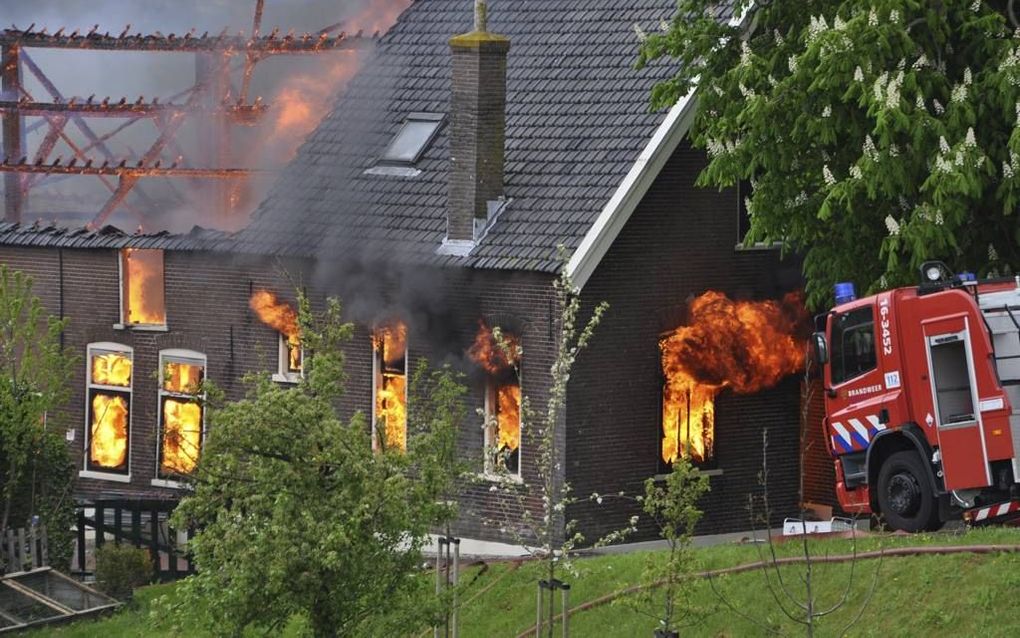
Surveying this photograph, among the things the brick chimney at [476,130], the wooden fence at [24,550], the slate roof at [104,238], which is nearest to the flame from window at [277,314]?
the slate roof at [104,238]

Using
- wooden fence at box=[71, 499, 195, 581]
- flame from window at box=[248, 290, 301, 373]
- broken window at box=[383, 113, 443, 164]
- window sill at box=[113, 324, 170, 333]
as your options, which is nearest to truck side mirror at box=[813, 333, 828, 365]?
broken window at box=[383, 113, 443, 164]

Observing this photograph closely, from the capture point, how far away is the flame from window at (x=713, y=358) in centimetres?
2875

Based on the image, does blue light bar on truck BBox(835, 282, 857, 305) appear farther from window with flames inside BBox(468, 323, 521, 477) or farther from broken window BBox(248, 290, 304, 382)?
broken window BBox(248, 290, 304, 382)

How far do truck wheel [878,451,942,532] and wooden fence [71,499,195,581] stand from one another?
35.5ft

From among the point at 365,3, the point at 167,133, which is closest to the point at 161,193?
the point at 167,133

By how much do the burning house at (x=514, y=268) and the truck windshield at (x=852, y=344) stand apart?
367 cm

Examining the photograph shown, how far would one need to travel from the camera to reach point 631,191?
2766 cm

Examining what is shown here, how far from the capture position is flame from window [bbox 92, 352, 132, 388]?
33.2 meters

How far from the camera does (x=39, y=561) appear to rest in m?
29.8

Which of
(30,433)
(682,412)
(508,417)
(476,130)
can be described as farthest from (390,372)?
(30,433)

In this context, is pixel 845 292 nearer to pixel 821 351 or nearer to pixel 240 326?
pixel 821 351

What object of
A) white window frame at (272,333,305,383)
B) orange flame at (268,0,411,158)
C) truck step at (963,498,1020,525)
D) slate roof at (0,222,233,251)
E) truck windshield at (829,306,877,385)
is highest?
orange flame at (268,0,411,158)

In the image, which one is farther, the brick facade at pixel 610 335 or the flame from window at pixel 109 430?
the flame from window at pixel 109 430

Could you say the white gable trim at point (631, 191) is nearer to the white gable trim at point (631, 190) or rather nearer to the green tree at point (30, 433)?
the white gable trim at point (631, 190)
